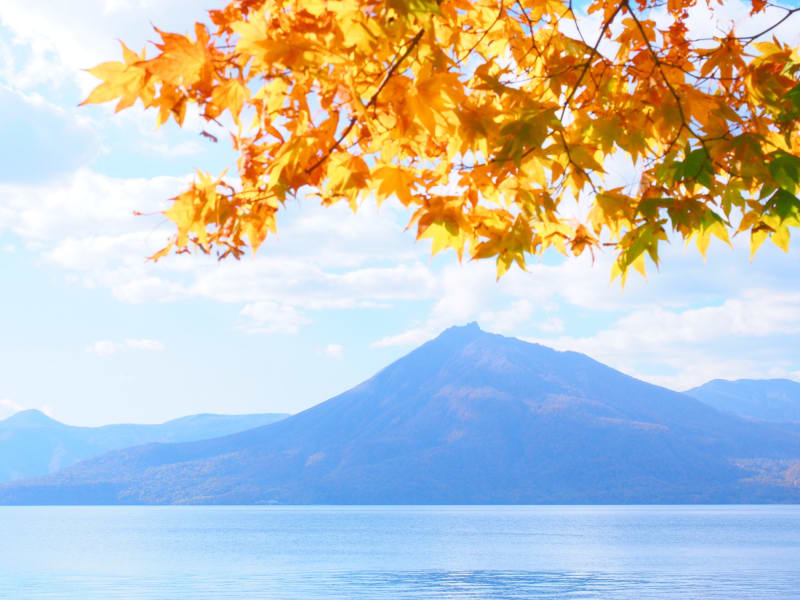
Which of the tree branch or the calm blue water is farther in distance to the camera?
the calm blue water

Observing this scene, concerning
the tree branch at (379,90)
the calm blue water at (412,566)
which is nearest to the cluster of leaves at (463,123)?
the tree branch at (379,90)

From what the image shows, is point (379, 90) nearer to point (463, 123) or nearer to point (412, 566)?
point (463, 123)

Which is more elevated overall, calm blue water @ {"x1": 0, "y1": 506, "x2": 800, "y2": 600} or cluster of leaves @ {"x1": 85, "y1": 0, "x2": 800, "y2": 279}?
cluster of leaves @ {"x1": 85, "y1": 0, "x2": 800, "y2": 279}

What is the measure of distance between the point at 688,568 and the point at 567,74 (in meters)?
120

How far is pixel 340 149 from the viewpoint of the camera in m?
3.19

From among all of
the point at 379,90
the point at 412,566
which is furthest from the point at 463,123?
the point at 412,566

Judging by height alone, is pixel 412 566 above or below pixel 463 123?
below

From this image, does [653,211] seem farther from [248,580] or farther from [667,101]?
[248,580]

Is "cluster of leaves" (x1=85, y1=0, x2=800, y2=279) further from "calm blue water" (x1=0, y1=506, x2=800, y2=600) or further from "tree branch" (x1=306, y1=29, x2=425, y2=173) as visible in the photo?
"calm blue water" (x1=0, y1=506, x2=800, y2=600)

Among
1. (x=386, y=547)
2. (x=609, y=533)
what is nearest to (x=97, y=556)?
(x=386, y=547)

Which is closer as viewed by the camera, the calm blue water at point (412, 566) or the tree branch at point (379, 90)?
the tree branch at point (379, 90)

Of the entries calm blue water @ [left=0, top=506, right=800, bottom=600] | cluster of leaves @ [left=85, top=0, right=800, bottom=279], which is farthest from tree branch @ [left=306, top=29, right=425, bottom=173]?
calm blue water @ [left=0, top=506, right=800, bottom=600]

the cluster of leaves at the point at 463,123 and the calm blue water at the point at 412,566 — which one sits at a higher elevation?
the cluster of leaves at the point at 463,123

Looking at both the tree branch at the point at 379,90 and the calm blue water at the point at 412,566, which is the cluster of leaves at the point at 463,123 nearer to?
the tree branch at the point at 379,90
